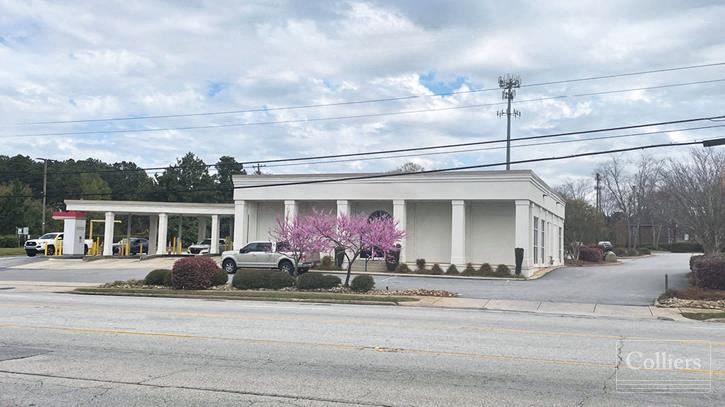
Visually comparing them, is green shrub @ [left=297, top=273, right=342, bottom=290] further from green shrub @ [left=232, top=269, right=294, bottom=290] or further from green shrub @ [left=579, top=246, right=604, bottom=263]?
green shrub @ [left=579, top=246, right=604, bottom=263]

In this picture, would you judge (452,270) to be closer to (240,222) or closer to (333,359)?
(240,222)

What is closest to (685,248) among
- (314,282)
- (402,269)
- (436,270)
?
(436,270)

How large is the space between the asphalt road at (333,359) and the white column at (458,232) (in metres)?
18.7

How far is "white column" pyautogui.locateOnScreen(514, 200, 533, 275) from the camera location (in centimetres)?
3275

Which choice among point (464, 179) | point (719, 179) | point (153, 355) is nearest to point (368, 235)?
point (464, 179)

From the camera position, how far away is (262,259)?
98.9 feet

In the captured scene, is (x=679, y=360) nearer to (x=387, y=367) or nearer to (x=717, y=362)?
(x=717, y=362)

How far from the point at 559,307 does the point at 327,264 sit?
1766 cm

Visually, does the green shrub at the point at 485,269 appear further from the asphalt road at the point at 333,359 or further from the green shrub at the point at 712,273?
the asphalt road at the point at 333,359

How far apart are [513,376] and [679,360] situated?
2.97 m

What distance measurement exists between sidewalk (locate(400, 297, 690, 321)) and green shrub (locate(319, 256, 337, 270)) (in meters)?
14.1

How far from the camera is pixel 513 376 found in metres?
8.02

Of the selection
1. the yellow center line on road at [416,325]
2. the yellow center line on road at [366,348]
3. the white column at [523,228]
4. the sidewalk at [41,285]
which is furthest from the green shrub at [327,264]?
the yellow center line on road at [366,348]

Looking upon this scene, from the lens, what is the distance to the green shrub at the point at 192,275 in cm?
2359
